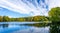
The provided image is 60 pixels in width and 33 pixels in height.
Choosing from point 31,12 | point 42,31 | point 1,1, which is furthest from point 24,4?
point 42,31

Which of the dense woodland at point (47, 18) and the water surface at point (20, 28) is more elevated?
the dense woodland at point (47, 18)

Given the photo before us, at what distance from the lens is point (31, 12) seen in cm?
317

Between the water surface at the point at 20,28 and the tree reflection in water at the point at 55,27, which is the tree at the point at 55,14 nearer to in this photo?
the tree reflection in water at the point at 55,27

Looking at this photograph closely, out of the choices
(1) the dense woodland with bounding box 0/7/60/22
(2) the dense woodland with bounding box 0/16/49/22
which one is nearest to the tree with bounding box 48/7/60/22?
(1) the dense woodland with bounding box 0/7/60/22

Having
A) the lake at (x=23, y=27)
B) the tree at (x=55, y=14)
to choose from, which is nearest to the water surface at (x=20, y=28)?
the lake at (x=23, y=27)

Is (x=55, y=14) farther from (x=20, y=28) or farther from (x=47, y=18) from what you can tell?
(x=20, y=28)

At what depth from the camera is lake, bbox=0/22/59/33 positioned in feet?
10.4

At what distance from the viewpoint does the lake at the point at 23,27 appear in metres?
3.16

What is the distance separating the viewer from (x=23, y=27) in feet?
10.6

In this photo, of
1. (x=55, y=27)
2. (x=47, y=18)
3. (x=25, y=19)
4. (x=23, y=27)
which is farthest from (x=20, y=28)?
(x=55, y=27)

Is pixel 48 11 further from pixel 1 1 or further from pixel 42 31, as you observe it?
pixel 1 1

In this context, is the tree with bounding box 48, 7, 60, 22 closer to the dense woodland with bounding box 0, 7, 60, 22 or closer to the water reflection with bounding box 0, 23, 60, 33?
the dense woodland with bounding box 0, 7, 60, 22

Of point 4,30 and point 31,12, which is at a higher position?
point 31,12

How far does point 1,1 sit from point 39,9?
82 centimetres
